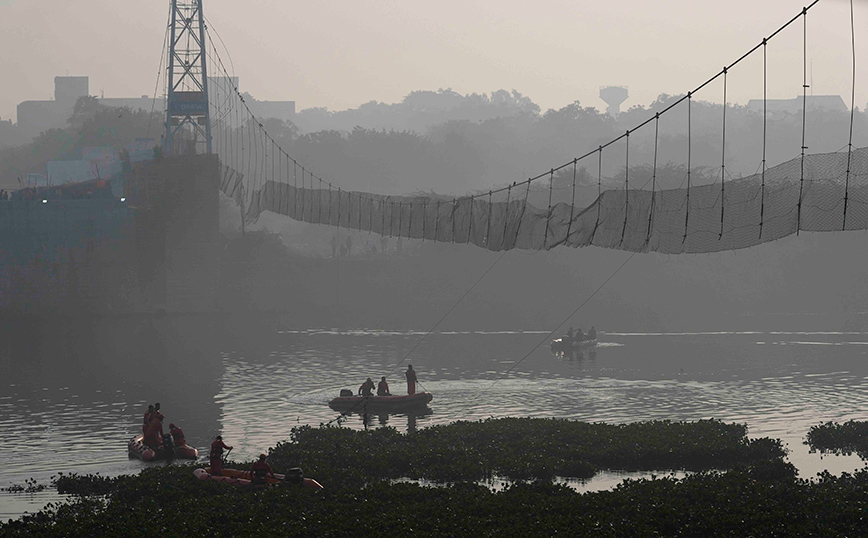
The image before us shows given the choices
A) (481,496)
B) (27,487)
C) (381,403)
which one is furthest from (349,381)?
(481,496)

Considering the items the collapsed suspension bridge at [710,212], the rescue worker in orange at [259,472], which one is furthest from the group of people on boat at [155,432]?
the collapsed suspension bridge at [710,212]

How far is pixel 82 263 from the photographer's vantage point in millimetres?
87375

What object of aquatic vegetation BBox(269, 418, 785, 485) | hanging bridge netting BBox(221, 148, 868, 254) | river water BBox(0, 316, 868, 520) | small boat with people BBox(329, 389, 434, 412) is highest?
hanging bridge netting BBox(221, 148, 868, 254)

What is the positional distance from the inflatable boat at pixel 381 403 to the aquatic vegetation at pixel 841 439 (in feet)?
51.1

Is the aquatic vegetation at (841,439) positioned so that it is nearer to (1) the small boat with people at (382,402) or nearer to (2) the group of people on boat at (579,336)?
(1) the small boat with people at (382,402)

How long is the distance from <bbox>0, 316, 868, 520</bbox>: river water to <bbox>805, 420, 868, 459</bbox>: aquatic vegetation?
79 cm

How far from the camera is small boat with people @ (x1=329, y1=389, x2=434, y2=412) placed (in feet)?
143

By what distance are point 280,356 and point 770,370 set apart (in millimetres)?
30459

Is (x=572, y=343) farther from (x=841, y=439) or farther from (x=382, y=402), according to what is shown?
A: (x=841, y=439)

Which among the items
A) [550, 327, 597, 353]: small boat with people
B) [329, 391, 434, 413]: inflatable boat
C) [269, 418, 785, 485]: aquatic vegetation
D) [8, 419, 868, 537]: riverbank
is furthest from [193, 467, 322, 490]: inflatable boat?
[550, 327, 597, 353]: small boat with people

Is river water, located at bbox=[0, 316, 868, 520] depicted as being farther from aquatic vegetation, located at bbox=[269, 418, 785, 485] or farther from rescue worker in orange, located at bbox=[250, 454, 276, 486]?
rescue worker in orange, located at bbox=[250, 454, 276, 486]

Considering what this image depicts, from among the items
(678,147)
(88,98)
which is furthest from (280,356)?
(88,98)

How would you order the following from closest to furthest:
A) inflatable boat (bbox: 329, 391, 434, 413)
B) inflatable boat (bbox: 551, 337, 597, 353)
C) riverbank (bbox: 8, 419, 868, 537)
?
riverbank (bbox: 8, 419, 868, 537) < inflatable boat (bbox: 329, 391, 434, 413) < inflatable boat (bbox: 551, 337, 597, 353)

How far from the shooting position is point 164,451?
113ft
